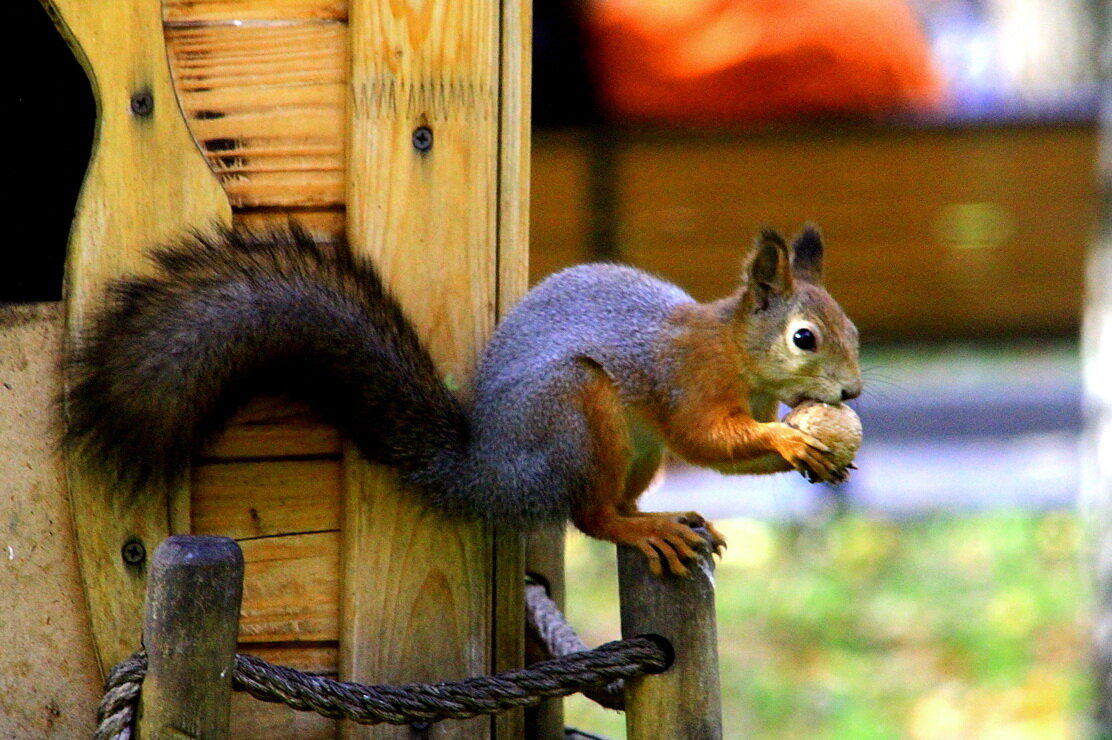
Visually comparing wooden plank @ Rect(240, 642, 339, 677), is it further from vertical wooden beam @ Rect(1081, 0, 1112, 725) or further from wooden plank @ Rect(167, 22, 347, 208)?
vertical wooden beam @ Rect(1081, 0, 1112, 725)

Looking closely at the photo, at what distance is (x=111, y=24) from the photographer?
1671 mm

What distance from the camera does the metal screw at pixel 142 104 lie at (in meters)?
1.68

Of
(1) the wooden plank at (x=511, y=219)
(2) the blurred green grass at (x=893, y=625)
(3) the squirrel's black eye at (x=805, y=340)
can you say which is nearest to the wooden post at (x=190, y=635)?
(1) the wooden plank at (x=511, y=219)

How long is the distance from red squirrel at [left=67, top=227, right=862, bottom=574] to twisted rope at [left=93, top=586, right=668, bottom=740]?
0.13 metres

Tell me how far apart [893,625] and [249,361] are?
11.2ft

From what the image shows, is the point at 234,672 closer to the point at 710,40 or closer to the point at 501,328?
the point at 501,328

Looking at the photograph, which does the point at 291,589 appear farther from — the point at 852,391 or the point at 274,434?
the point at 852,391

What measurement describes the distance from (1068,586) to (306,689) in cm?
407

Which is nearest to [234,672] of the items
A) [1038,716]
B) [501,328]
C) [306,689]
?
[306,689]

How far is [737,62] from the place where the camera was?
5117 mm

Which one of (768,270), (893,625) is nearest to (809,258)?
(768,270)

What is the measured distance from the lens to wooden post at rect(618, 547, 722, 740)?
1642 mm

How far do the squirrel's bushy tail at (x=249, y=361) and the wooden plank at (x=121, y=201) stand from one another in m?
0.04

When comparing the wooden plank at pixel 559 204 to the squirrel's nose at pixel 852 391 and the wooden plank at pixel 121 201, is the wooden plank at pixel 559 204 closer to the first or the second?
the squirrel's nose at pixel 852 391
